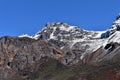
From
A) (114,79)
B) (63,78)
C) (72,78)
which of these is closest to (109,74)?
(114,79)

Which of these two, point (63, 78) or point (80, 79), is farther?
point (63, 78)

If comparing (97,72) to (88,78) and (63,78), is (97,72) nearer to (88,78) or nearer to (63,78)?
(88,78)

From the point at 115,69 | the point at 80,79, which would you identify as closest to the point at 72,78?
the point at 80,79

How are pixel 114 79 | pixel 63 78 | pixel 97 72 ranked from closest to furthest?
pixel 114 79, pixel 97 72, pixel 63 78

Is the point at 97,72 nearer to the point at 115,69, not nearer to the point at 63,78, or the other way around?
the point at 115,69

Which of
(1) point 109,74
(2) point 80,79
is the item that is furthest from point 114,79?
(2) point 80,79

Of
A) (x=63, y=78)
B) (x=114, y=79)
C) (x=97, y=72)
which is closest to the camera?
(x=114, y=79)

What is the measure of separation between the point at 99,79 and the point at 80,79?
34.0 feet

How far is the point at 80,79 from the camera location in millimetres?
176375

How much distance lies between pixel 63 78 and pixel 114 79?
36.7 meters

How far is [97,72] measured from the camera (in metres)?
178

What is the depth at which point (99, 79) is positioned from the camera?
168 meters

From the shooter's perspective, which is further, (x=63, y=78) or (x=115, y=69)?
(x=63, y=78)

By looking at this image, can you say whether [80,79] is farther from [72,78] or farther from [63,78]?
[63,78]
